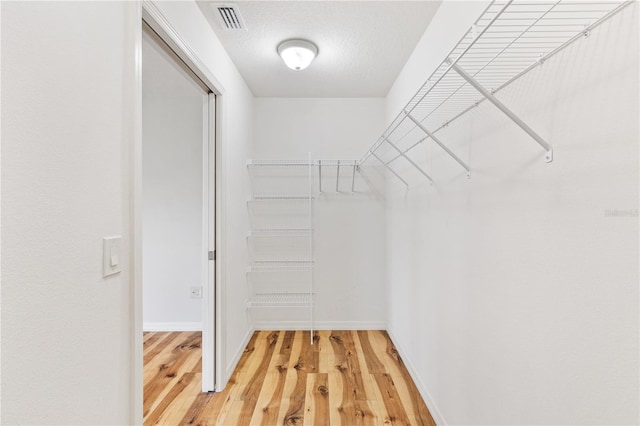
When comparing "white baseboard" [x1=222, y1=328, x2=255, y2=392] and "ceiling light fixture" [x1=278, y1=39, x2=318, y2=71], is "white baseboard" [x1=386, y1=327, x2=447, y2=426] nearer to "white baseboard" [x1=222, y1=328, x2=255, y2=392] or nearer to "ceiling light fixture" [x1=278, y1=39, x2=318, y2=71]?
"white baseboard" [x1=222, y1=328, x2=255, y2=392]

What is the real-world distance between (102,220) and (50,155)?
252 millimetres

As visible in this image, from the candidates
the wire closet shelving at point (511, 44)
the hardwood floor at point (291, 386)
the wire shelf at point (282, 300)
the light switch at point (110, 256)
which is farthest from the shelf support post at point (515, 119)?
the wire shelf at point (282, 300)

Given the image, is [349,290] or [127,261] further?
[349,290]

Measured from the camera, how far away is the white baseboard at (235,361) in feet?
6.88

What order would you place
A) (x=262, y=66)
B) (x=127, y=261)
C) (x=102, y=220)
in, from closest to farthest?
(x=102, y=220), (x=127, y=261), (x=262, y=66)

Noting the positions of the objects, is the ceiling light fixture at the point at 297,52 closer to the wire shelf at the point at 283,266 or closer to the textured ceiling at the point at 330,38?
the textured ceiling at the point at 330,38

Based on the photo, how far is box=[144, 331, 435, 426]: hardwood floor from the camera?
181 cm

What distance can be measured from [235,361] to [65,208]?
1944 millimetres

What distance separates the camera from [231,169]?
237cm

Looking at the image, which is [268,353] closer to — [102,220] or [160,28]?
[102,220]

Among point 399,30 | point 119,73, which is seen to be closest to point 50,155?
point 119,73

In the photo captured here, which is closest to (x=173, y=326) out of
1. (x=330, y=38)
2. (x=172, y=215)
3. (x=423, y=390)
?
(x=172, y=215)

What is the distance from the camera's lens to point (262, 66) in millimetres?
2475

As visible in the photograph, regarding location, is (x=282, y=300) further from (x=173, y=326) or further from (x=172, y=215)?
(x=172, y=215)
